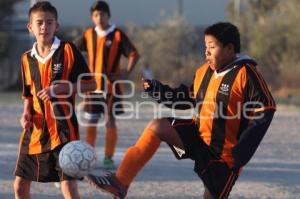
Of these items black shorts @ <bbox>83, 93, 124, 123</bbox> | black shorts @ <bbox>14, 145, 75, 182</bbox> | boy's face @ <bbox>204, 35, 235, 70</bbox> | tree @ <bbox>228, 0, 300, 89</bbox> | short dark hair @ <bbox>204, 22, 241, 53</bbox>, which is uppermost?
short dark hair @ <bbox>204, 22, 241, 53</bbox>

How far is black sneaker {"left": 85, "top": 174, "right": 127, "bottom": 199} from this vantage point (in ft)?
21.2

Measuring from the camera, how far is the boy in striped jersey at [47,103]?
691cm

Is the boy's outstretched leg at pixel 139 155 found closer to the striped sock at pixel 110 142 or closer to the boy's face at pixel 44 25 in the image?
the boy's face at pixel 44 25

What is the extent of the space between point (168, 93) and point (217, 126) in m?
0.50

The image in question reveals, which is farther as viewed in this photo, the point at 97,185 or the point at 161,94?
the point at 161,94

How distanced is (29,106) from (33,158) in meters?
0.43

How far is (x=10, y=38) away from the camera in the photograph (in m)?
34.1

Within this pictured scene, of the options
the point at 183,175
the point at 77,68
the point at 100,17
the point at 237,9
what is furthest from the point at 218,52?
the point at 237,9

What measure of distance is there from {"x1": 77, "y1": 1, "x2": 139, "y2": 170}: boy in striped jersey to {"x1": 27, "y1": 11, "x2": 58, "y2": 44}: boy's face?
12.8ft

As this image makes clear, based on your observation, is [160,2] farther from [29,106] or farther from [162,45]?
[29,106]

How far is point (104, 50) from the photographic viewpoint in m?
11.2

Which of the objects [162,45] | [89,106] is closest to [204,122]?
[89,106]

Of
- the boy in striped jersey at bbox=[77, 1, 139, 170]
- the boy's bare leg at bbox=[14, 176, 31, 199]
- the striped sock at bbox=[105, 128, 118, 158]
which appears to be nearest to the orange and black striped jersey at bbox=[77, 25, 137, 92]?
the boy in striped jersey at bbox=[77, 1, 139, 170]

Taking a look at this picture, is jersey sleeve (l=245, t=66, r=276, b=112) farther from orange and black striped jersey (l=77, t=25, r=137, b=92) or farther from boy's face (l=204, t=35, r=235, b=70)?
orange and black striped jersey (l=77, t=25, r=137, b=92)
